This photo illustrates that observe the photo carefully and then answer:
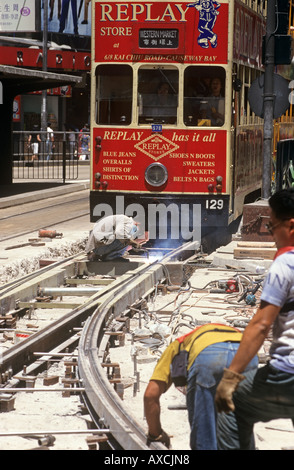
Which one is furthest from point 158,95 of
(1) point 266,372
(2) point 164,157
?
(1) point 266,372

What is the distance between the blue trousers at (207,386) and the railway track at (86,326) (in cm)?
52

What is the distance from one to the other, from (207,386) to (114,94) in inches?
414

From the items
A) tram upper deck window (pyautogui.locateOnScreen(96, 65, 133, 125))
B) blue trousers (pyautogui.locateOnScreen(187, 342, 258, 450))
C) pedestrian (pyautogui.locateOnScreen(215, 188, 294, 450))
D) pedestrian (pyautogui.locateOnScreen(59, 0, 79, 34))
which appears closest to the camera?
pedestrian (pyautogui.locateOnScreen(215, 188, 294, 450))

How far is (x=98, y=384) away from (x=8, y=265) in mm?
6879

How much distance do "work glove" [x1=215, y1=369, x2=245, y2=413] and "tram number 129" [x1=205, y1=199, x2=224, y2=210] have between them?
10.3 m

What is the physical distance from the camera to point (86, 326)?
851 centimetres

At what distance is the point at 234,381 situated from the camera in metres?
4.17

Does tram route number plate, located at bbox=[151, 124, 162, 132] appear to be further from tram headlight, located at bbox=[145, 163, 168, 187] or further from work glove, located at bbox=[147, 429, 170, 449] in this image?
work glove, located at bbox=[147, 429, 170, 449]

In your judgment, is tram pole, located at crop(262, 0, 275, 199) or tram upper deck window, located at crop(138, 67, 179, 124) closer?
tram pole, located at crop(262, 0, 275, 199)

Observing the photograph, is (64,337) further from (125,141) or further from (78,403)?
(125,141)

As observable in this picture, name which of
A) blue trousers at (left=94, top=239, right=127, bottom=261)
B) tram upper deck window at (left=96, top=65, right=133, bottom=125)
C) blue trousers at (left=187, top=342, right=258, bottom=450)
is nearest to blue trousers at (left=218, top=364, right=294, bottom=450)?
blue trousers at (left=187, top=342, right=258, bottom=450)

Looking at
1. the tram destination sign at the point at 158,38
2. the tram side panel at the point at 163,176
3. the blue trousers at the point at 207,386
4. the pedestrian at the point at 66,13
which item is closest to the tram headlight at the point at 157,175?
the tram side panel at the point at 163,176

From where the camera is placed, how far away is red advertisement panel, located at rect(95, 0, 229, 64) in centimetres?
1409
